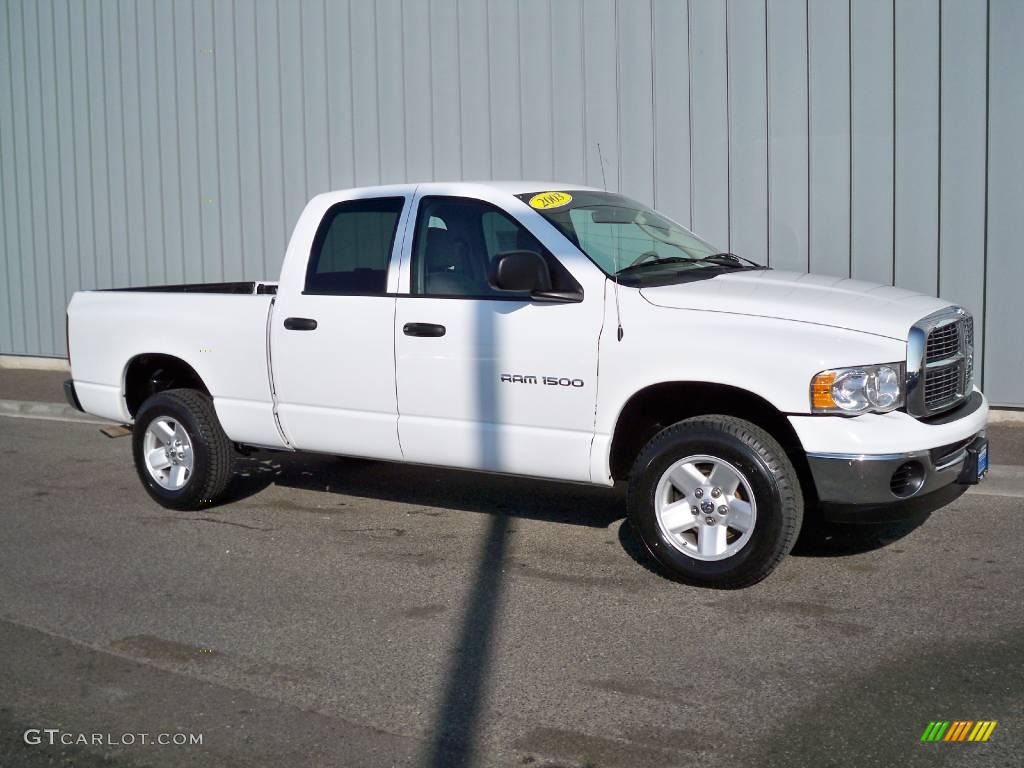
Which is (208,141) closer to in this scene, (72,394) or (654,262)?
(72,394)

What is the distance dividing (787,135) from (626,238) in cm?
379

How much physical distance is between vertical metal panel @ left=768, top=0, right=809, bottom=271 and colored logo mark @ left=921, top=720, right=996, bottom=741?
6.00 meters

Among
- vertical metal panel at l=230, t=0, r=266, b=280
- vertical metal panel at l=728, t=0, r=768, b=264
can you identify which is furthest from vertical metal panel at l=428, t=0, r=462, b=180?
vertical metal panel at l=728, t=0, r=768, b=264

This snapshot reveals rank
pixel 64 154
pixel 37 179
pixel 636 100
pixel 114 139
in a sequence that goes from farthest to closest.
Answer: pixel 37 179 → pixel 64 154 → pixel 114 139 → pixel 636 100

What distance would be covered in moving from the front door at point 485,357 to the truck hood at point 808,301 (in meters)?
0.51

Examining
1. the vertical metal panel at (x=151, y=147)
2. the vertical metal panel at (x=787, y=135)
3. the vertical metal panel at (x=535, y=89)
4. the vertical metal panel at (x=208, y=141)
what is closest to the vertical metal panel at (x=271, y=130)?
the vertical metal panel at (x=208, y=141)

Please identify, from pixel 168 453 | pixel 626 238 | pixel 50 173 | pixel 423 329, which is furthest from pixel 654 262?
pixel 50 173

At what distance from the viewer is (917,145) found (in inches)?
356

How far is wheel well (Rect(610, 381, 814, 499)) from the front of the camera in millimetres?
5480

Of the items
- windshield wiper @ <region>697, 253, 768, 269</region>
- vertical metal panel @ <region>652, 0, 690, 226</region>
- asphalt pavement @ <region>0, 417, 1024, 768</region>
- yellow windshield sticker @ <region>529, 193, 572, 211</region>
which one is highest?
vertical metal panel @ <region>652, 0, 690, 226</region>

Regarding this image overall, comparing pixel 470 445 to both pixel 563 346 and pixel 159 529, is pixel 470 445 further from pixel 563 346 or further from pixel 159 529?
pixel 159 529

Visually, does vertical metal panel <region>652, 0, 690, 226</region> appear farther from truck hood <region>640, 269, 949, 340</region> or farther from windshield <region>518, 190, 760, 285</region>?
truck hood <region>640, 269, 949, 340</region>

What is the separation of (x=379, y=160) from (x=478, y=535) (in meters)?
5.80

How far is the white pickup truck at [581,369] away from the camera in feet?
16.9
